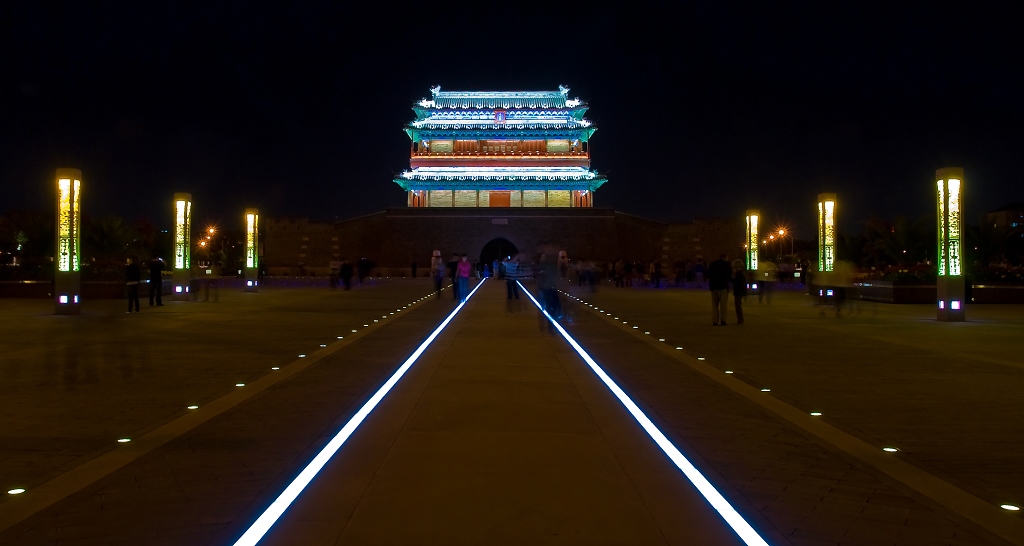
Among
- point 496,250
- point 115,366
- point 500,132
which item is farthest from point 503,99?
point 115,366

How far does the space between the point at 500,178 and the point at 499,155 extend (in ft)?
6.33

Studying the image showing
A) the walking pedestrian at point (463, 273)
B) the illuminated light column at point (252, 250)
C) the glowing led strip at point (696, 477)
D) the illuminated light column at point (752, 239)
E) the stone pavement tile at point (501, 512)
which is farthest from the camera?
the illuminated light column at point (752, 239)

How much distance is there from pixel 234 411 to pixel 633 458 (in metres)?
3.76

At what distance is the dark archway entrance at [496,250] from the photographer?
205 feet

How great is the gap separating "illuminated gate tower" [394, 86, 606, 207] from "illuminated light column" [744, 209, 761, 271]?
1070 inches

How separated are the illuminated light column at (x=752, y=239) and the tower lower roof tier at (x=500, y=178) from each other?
2718cm

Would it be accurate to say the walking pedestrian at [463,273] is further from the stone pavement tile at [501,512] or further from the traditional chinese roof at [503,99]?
the traditional chinese roof at [503,99]

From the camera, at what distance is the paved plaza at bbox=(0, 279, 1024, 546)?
4.53m

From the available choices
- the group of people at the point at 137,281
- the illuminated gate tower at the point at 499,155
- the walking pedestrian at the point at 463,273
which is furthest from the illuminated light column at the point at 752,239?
the illuminated gate tower at the point at 499,155

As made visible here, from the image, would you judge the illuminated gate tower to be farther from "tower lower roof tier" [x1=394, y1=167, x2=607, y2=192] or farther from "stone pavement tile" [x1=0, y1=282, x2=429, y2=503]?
"stone pavement tile" [x1=0, y1=282, x2=429, y2=503]

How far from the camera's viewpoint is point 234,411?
773 cm

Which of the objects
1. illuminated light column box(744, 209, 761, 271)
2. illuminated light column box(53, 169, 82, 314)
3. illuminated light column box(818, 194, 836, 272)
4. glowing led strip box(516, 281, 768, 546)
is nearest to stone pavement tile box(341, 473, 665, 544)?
glowing led strip box(516, 281, 768, 546)

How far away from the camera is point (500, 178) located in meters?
61.6

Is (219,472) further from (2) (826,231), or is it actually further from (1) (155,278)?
(2) (826,231)
